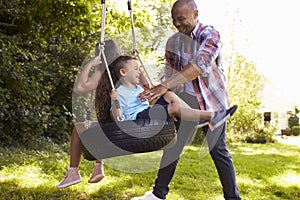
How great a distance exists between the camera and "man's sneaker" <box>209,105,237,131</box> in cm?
237

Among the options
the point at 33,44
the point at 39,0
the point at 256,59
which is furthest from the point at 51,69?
the point at 256,59

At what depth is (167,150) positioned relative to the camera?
8.71ft

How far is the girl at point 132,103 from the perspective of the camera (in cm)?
227

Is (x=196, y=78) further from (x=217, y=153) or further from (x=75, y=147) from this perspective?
(x=75, y=147)

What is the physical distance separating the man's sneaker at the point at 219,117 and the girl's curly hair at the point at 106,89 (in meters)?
0.57

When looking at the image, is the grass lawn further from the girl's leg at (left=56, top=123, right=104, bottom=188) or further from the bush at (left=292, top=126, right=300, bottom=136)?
the bush at (left=292, top=126, right=300, bottom=136)

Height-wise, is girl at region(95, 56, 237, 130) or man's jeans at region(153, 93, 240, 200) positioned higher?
girl at region(95, 56, 237, 130)

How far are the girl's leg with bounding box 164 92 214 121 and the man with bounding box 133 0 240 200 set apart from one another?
0.20 feet

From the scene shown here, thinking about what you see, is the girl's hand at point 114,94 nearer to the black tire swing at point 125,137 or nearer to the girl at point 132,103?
the girl at point 132,103

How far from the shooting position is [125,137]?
2088 mm

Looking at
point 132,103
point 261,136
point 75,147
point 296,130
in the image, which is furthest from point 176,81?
point 296,130

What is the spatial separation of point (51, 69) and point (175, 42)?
14.2 feet

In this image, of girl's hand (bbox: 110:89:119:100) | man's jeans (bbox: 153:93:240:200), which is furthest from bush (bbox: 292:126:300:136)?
girl's hand (bbox: 110:89:119:100)

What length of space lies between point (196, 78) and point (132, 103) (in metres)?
0.41
